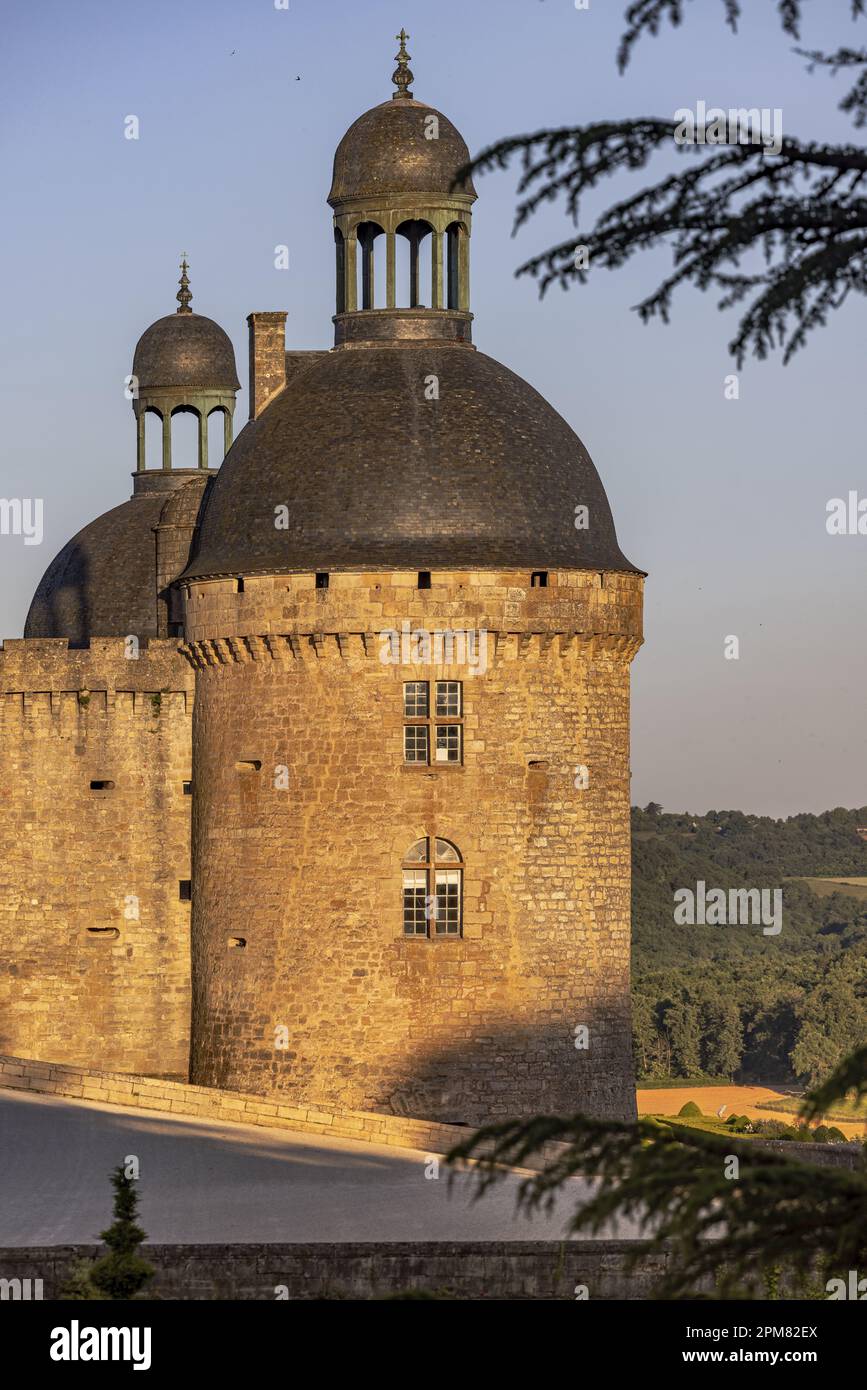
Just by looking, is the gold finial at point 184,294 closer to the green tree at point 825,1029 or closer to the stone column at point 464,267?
the stone column at point 464,267

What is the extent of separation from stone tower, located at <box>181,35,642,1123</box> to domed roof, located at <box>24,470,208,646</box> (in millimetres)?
6878

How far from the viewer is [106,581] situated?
147 feet

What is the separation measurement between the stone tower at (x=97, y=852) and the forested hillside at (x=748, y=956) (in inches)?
1694

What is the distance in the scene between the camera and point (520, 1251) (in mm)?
23250

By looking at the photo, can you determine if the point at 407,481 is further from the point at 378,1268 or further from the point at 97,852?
the point at 378,1268

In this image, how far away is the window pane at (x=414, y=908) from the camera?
35.1 m

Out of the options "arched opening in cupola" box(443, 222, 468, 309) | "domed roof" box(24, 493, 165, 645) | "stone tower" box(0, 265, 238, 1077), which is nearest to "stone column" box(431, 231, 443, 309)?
"arched opening in cupola" box(443, 222, 468, 309)

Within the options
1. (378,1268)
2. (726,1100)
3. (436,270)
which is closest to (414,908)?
(436,270)

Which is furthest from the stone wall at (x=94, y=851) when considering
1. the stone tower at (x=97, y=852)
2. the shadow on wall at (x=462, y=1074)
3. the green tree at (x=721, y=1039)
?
the green tree at (x=721, y=1039)

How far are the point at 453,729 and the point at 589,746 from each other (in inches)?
82.9
